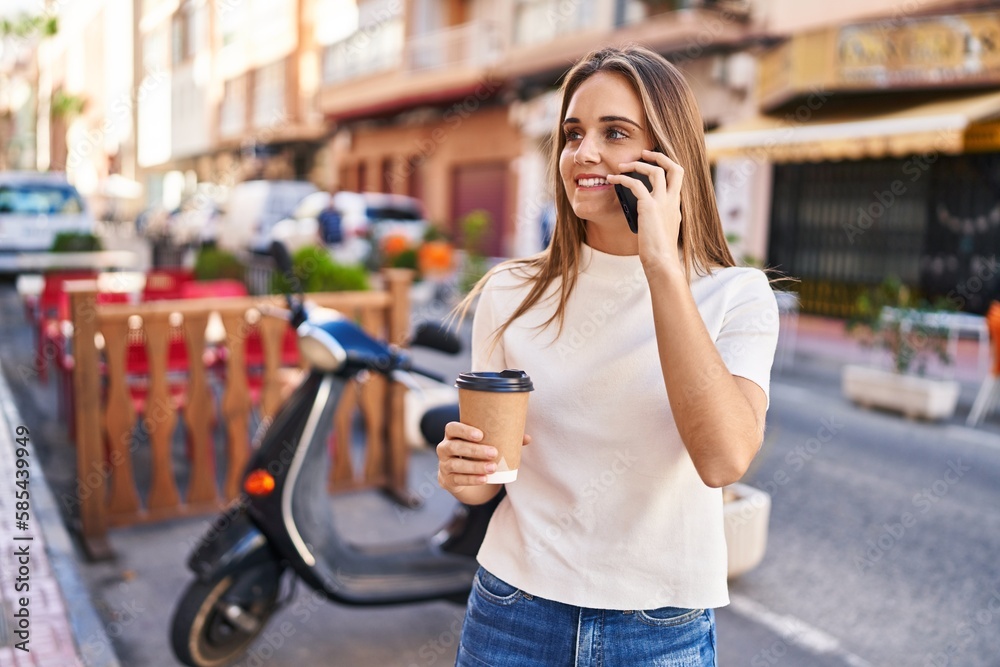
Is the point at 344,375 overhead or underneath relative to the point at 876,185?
underneath

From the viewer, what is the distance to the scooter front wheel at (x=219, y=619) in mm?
3289

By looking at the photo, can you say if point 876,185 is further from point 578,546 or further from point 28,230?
point 578,546

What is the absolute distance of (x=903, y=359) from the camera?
8500 millimetres

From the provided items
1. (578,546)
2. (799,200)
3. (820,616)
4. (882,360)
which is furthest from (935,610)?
(799,200)

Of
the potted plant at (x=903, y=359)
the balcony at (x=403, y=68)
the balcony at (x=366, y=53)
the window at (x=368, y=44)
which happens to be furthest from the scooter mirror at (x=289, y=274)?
the window at (x=368, y=44)

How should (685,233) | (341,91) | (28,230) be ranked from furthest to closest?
(341,91)
(28,230)
(685,233)

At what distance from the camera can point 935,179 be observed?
13773 mm

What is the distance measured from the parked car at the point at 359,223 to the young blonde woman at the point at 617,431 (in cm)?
1457

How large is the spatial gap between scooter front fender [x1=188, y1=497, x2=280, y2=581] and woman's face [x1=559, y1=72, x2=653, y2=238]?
2.17 meters

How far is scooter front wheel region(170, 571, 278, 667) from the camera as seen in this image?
3.29 m

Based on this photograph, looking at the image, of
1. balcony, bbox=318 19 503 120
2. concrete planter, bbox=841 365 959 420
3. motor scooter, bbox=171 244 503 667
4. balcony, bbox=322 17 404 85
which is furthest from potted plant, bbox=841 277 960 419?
balcony, bbox=322 17 404 85

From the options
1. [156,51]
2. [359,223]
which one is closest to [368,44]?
[359,223]

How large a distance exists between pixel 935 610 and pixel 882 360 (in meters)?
7.43

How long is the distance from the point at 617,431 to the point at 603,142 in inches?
19.1
